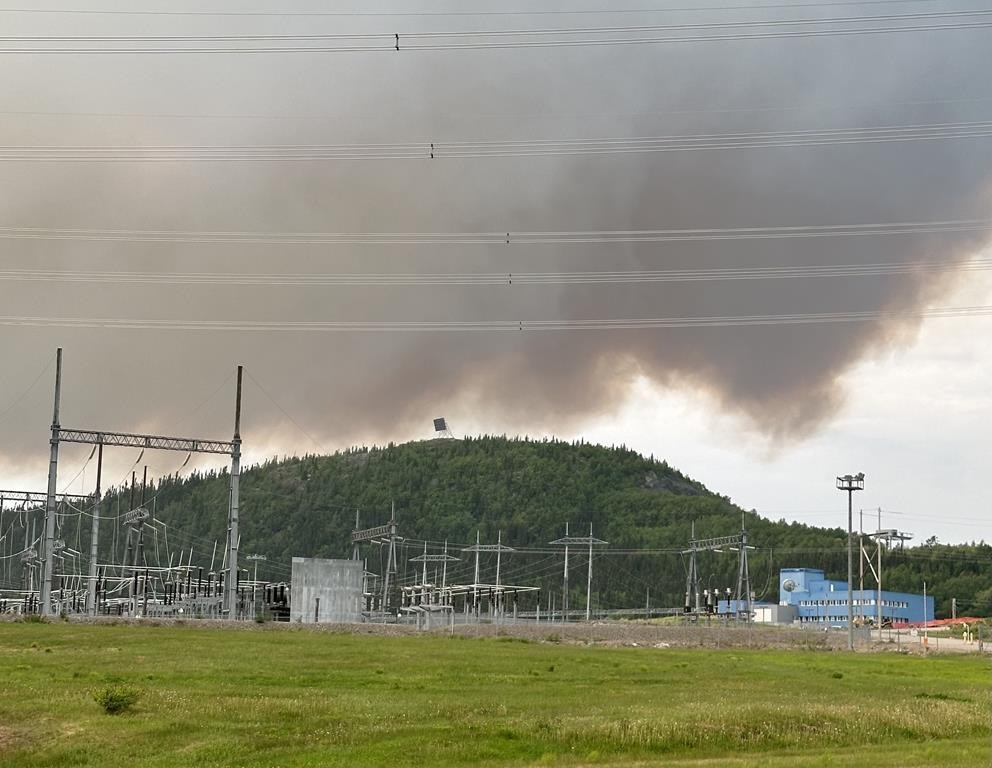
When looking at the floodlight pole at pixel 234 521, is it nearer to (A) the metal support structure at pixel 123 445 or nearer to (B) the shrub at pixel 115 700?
(A) the metal support structure at pixel 123 445

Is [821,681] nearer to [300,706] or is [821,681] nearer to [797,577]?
[300,706]

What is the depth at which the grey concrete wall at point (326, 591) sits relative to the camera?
10831cm

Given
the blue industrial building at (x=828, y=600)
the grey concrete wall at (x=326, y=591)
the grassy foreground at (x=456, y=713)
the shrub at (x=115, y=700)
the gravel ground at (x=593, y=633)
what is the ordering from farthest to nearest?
1. the blue industrial building at (x=828, y=600)
2. the grey concrete wall at (x=326, y=591)
3. the gravel ground at (x=593, y=633)
4. the shrub at (x=115, y=700)
5. the grassy foreground at (x=456, y=713)

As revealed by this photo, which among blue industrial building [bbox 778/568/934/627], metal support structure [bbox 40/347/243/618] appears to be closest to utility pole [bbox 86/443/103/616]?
metal support structure [bbox 40/347/243/618]

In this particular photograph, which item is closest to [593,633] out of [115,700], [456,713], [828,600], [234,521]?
[234,521]

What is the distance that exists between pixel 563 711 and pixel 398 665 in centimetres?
1637

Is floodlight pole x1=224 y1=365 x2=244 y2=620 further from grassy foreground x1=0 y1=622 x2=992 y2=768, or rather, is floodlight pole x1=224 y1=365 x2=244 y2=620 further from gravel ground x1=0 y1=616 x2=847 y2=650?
grassy foreground x1=0 y1=622 x2=992 y2=768

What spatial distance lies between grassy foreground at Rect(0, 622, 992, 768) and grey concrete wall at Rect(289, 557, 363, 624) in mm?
51671

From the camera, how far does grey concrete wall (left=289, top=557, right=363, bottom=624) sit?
10831 cm

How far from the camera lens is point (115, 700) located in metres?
34.8

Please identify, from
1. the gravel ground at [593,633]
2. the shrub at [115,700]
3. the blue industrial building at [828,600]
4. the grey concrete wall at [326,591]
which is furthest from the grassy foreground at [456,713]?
the blue industrial building at [828,600]

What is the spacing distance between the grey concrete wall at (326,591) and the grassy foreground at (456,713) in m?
51.7

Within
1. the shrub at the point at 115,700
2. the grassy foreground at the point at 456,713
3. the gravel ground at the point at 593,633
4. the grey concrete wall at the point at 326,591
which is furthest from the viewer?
the grey concrete wall at the point at 326,591

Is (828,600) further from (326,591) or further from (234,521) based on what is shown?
(234,521)
